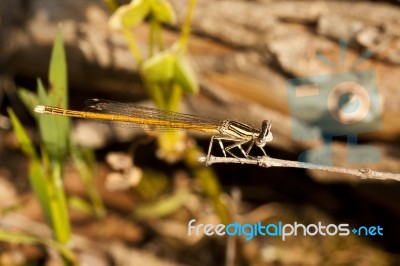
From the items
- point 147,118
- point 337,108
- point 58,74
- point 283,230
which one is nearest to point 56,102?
point 58,74

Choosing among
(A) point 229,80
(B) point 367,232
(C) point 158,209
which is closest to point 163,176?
(C) point 158,209

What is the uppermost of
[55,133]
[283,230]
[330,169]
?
[55,133]

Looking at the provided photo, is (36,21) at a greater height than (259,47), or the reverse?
(36,21)

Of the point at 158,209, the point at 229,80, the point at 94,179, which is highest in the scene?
the point at 229,80

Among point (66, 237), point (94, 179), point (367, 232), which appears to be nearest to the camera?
point (66, 237)

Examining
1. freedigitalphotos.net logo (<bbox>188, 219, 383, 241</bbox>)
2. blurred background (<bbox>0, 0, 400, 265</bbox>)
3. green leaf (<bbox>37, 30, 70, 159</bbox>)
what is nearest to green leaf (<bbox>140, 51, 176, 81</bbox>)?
blurred background (<bbox>0, 0, 400, 265</bbox>)

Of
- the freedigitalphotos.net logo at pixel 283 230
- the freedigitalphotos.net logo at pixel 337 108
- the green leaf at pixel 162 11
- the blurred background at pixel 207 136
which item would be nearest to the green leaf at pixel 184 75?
the blurred background at pixel 207 136

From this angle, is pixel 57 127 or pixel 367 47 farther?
pixel 367 47

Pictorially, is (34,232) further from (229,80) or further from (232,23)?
(232,23)

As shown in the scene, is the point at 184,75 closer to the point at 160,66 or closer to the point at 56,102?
the point at 160,66
